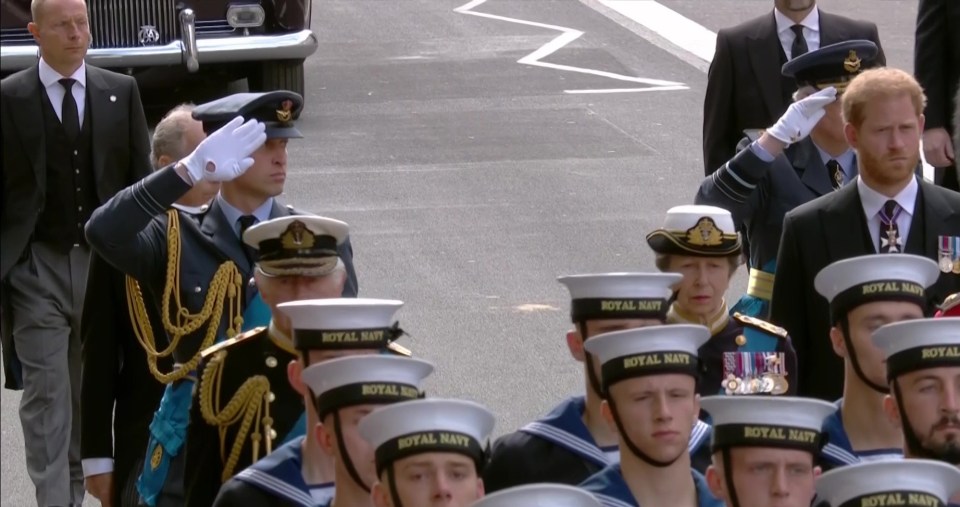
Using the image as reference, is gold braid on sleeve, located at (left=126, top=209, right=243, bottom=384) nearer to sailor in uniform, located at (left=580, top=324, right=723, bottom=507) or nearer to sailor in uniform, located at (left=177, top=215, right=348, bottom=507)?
sailor in uniform, located at (left=177, top=215, right=348, bottom=507)

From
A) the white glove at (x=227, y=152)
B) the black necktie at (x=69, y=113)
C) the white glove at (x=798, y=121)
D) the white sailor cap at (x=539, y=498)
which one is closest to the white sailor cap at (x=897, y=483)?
the white sailor cap at (x=539, y=498)

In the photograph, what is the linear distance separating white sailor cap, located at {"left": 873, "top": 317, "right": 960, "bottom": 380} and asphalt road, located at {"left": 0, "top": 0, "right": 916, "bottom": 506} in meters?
4.50

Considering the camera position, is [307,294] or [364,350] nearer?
[364,350]

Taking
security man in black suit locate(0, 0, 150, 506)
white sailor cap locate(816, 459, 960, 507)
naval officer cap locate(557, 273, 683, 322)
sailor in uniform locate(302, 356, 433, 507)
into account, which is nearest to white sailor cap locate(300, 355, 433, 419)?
sailor in uniform locate(302, 356, 433, 507)

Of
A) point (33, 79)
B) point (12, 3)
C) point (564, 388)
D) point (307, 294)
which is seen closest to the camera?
point (307, 294)

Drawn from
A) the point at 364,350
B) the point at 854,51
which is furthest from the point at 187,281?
the point at 854,51

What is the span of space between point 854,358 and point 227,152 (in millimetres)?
2026

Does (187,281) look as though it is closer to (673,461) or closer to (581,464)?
(581,464)

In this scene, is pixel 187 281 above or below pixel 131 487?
above

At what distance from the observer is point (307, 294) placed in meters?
6.28

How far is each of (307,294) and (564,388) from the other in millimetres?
4257

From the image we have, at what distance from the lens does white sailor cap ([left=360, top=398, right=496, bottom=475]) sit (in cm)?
503

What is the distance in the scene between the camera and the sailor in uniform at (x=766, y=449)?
16.6 feet

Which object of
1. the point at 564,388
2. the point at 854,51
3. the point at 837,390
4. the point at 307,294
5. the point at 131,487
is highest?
the point at 854,51
